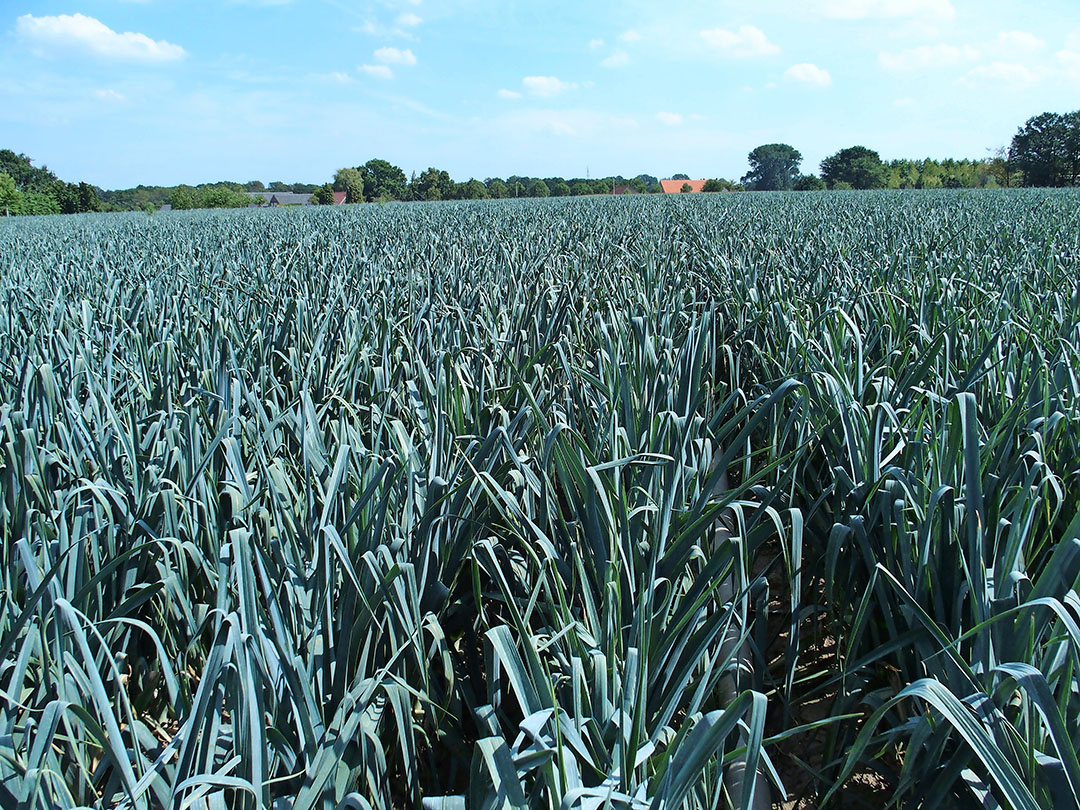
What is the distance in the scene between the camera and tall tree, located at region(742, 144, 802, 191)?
59.7 metres

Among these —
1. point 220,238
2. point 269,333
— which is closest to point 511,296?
point 269,333

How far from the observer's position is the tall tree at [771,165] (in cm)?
5969

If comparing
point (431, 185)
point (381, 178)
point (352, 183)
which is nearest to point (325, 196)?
point (352, 183)

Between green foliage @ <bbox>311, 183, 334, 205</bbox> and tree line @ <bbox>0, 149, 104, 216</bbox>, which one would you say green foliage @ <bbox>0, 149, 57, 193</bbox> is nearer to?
tree line @ <bbox>0, 149, 104, 216</bbox>

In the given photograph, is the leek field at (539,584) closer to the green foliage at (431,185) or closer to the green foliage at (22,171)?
the green foliage at (431,185)

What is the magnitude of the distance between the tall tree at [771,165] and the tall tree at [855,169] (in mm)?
2815

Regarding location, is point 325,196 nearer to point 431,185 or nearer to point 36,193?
point 431,185

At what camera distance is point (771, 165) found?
65.8 meters

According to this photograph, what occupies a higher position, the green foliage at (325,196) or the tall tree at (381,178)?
the tall tree at (381,178)

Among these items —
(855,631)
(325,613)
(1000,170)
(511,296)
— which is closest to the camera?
(325,613)

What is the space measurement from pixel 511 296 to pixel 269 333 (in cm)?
110

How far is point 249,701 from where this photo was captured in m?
0.72

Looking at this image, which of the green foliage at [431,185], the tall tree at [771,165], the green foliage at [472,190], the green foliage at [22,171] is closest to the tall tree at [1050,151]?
the tall tree at [771,165]

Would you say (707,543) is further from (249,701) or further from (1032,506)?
(249,701)
